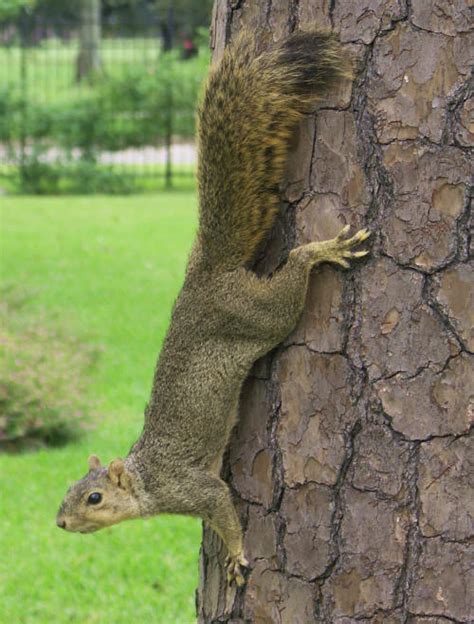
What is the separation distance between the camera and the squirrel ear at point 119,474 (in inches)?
86.0

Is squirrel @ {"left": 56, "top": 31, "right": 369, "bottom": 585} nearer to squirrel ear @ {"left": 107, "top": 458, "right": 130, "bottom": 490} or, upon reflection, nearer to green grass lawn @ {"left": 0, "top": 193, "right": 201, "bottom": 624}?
squirrel ear @ {"left": 107, "top": 458, "right": 130, "bottom": 490}

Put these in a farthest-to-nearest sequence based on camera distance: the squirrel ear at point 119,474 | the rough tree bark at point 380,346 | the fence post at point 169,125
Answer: the fence post at point 169,125, the squirrel ear at point 119,474, the rough tree bark at point 380,346

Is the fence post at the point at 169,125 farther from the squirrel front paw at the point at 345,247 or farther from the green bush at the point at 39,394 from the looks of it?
the squirrel front paw at the point at 345,247

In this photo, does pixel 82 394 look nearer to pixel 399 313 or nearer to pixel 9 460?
pixel 9 460

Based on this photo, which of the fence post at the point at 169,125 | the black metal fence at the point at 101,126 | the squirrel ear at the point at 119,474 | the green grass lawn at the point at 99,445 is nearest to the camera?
the squirrel ear at the point at 119,474

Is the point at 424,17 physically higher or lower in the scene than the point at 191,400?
higher

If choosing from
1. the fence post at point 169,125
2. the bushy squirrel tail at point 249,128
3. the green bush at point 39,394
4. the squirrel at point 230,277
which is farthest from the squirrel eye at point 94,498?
the fence post at point 169,125

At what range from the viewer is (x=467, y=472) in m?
1.77

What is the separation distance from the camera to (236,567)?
2.01 meters

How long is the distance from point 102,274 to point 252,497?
641 cm

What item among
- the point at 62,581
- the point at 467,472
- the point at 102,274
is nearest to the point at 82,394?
the point at 62,581

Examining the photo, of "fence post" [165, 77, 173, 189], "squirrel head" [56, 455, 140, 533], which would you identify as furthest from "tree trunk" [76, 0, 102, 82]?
"squirrel head" [56, 455, 140, 533]

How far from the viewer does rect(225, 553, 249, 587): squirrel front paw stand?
2004 millimetres

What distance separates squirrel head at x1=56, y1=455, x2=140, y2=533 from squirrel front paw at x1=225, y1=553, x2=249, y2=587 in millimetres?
254
